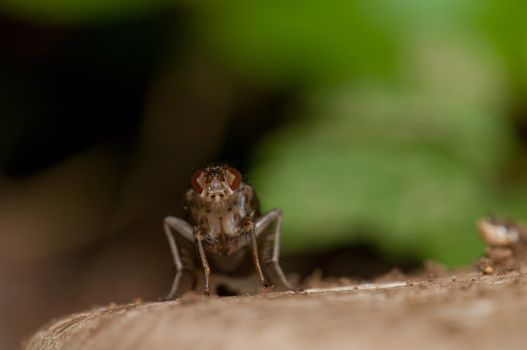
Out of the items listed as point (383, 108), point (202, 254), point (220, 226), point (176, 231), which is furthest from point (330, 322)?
point (383, 108)

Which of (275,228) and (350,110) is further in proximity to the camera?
(350,110)

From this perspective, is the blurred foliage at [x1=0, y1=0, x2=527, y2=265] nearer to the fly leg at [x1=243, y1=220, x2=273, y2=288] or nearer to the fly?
the fly

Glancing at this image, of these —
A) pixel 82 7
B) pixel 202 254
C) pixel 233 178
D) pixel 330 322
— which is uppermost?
pixel 82 7

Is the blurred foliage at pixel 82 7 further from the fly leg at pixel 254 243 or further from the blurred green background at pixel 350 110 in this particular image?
the fly leg at pixel 254 243

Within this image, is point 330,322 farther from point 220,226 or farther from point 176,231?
point 176,231

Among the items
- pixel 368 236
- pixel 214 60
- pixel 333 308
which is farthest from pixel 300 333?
pixel 214 60

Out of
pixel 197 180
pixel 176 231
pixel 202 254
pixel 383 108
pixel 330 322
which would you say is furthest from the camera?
pixel 383 108

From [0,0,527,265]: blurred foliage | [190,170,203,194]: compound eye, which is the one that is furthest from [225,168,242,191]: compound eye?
[0,0,527,265]: blurred foliage

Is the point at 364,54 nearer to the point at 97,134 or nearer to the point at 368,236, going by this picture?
the point at 368,236
